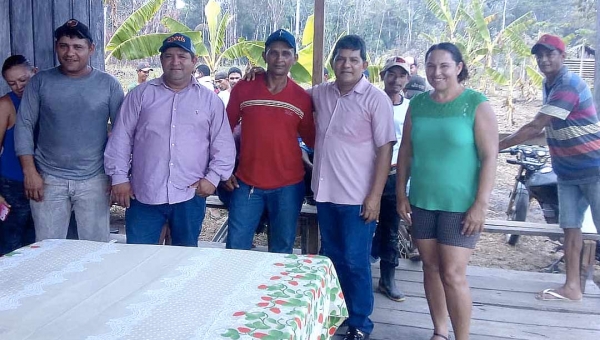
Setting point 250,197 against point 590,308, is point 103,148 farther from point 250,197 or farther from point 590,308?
point 590,308

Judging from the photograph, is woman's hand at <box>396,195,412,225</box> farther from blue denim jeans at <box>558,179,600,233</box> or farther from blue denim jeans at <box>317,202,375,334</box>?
blue denim jeans at <box>558,179,600,233</box>

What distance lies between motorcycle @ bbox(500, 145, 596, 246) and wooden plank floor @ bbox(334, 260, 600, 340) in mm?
677

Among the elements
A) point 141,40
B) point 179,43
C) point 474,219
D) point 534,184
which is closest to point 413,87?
point 534,184

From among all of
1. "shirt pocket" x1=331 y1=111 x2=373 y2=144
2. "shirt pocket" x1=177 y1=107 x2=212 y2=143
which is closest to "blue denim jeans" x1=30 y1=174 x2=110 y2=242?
"shirt pocket" x1=177 y1=107 x2=212 y2=143

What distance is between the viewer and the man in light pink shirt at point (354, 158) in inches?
108

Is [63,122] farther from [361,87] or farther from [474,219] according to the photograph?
[474,219]

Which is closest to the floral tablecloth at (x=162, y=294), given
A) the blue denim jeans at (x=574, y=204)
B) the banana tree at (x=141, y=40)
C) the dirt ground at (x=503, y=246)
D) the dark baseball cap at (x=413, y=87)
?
the blue denim jeans at (x=574, y=204)

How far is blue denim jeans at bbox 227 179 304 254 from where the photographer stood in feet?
9.66

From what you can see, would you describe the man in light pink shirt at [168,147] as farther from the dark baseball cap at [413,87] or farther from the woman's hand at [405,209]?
the dark baseball cap at [413,87]

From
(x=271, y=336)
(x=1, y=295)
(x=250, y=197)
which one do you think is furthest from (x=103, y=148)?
(x=271, y=336)

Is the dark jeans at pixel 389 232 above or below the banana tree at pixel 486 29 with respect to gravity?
below

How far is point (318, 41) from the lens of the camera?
12.7ft

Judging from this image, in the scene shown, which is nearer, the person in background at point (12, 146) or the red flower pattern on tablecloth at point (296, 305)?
the red flower pattern on tablecloth at point (296, 305)

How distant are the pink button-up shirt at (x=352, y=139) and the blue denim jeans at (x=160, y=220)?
0.68m
